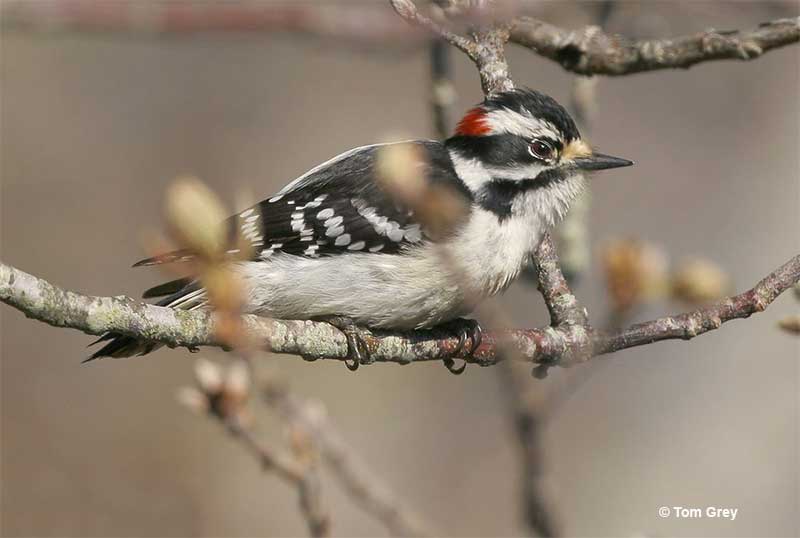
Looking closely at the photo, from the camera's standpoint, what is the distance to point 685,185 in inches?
342

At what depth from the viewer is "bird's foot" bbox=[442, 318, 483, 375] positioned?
3.67 m

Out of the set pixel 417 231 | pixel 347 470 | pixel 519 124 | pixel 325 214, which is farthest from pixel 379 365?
pixel 347 470

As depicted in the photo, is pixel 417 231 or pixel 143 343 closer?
pixel 143 343

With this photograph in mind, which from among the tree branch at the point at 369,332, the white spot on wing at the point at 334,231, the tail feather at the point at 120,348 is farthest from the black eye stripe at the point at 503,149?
the tail feather at the point at 120,348

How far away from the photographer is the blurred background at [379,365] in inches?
256

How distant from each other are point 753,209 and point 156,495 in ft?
16.5

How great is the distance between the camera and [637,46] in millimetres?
4082

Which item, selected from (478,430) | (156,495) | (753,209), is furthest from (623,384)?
(156,495)

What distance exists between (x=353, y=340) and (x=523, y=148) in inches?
43.6

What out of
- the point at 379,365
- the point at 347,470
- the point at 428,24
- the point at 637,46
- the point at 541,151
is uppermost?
the point at 428,24

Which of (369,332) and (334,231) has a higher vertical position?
(334,231)

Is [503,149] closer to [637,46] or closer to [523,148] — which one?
[523,148]

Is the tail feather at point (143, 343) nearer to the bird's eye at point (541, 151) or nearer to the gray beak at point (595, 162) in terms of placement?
the bird's eye at point (541, 151)

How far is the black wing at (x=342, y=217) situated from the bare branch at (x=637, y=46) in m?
0.62
